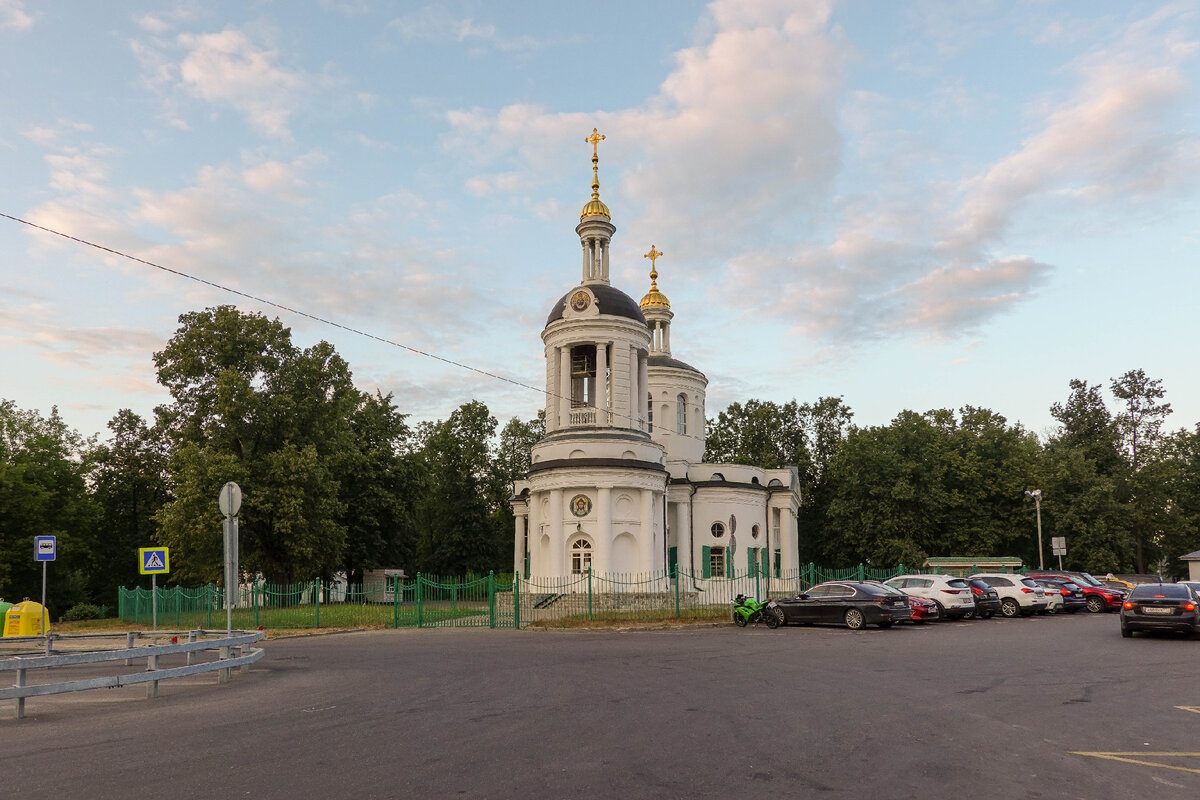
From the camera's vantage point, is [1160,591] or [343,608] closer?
[1160,591]

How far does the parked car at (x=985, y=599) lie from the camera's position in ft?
95.4

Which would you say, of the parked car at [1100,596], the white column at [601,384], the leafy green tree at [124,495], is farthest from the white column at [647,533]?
the leafy green tree at [124,495]

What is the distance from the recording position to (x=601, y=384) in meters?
41.1

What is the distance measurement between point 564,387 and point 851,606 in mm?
20051

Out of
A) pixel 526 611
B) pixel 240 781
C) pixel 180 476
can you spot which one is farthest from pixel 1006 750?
pixel 180 476

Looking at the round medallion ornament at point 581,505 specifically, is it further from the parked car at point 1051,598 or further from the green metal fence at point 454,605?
the parked car at point 1051,598

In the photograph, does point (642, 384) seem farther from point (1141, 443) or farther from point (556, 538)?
point (1141, 443)

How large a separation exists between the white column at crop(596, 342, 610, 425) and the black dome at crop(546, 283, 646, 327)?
5.45ft

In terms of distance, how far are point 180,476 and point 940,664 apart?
34.7 meters

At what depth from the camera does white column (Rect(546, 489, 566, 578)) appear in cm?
3788

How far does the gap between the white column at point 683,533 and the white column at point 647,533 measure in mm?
7491

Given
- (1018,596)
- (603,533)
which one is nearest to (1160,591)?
(1018,596)

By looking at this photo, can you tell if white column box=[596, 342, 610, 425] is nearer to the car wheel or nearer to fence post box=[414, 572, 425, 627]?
fence post box=[414, 572, 425, 627]

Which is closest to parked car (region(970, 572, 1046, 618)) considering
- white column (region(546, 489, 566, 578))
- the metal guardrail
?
white column (region(546, 489, 566, 578))
